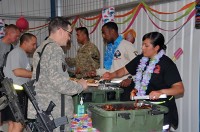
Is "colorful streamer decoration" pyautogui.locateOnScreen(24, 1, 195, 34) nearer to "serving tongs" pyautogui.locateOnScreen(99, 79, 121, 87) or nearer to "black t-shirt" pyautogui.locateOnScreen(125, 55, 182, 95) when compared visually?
"black t-shirt" pyautogui.locateOnScreen(125, 55, 182, 95)

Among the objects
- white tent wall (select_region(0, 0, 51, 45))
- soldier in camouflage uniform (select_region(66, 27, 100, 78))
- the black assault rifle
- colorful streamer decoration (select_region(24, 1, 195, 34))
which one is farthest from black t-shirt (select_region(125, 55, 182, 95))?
white tent wall (select_region(0, 0, 51, 45))

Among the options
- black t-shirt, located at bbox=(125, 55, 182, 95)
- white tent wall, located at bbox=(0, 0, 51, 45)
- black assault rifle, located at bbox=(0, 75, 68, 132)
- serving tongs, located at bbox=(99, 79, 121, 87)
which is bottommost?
black assault rifle, located at bbox=(0, 75, 68, 132)

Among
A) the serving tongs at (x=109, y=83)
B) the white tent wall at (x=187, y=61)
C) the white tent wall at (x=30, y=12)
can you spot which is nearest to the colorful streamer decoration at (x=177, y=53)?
the white tent wall at (x=187, y=61)

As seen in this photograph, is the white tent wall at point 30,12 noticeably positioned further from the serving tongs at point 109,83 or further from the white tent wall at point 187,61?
the serving tongs at point 109,83

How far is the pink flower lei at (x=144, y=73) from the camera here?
274 centimetres

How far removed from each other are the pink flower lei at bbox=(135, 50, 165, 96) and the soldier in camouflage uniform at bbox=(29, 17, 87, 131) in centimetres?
67

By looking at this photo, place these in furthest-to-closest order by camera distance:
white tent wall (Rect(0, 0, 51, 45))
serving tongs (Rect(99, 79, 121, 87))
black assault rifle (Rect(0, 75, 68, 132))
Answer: white tent wall (Rect(0, 0, 51, 45)) → serving tongs (Rect(99, 79, 121, 87)) → black assault rifle (Rect(0, 75, 68, 132))

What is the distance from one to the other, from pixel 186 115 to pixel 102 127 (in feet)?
5.73

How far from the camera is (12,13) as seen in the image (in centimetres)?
731

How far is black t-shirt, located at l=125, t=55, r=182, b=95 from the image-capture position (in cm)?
258

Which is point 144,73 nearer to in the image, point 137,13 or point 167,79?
point 167,79

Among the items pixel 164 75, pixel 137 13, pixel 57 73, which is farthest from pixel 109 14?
pixel 57 73

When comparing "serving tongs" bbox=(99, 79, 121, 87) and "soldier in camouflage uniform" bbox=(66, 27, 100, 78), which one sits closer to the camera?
"serving tongs" bbox=(99, 79, 121, 87)

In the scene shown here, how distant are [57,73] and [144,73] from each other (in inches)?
38.6
